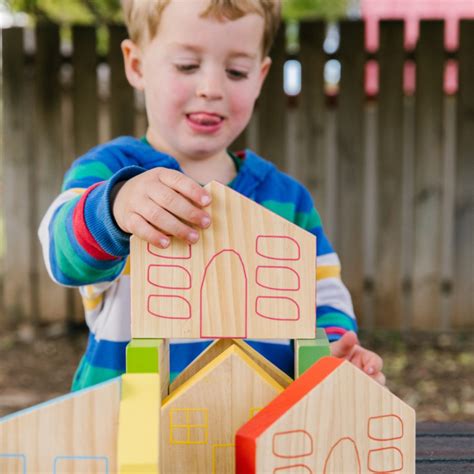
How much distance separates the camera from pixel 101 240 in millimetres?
837

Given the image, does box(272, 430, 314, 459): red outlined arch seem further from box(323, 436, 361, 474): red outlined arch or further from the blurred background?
the blurred background

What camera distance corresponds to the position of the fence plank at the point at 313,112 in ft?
12.6

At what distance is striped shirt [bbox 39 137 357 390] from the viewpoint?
0.94 m

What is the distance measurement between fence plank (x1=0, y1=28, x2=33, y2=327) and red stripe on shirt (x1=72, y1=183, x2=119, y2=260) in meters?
3.24

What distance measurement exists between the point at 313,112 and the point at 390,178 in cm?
56

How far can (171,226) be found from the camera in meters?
0.69

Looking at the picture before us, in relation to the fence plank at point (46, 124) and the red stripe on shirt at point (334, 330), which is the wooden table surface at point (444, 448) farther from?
the fence plank at point (46, 124)

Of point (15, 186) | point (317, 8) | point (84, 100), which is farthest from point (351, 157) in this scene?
point (317, 8)

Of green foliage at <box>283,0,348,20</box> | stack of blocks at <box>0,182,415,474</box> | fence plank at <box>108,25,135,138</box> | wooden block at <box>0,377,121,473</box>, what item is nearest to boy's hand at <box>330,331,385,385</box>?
stack of blocks at <box>0,182,415,474</box>

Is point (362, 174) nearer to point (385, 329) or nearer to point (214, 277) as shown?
point (385, 329)

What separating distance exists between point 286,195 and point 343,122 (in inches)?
106

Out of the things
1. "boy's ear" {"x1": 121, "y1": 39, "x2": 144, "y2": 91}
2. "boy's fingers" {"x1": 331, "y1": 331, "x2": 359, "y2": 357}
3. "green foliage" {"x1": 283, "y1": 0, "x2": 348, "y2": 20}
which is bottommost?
"boy's fingers" {"x1": 331, "y1": 331, "x2": 359, "y2": 357}

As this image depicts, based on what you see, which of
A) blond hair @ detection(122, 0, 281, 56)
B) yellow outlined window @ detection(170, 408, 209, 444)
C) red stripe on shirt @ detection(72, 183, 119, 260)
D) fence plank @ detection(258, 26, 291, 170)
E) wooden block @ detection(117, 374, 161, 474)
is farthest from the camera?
fence plank @ detection(258, 26, 291, 170)

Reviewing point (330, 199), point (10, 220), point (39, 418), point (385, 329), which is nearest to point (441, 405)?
point (385, 329)
